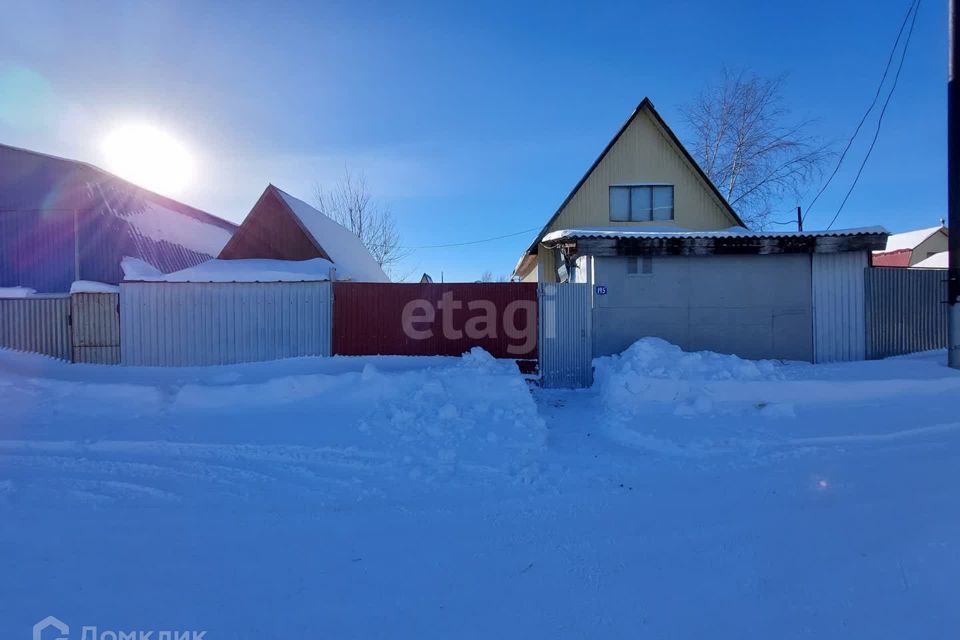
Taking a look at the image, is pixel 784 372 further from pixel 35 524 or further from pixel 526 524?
pixel 35 524

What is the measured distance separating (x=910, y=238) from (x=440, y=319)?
3947cm

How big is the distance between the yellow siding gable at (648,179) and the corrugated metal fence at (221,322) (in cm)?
898

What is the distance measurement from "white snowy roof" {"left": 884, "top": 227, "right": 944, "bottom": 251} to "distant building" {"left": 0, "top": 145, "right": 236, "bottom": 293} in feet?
138

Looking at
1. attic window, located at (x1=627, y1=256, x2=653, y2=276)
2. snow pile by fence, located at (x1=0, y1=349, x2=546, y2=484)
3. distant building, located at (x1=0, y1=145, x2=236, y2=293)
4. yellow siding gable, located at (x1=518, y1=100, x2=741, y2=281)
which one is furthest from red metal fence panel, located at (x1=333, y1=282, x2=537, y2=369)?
distant building, located at (x1=0, y1=145, x2=236, y2=293)

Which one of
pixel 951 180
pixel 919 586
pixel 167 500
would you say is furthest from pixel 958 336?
A: pixel 167 500

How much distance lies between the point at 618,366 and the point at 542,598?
18.7ft

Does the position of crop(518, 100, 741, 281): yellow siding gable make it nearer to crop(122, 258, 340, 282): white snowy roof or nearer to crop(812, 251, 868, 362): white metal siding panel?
crop(812, 251, 868, 362): white metal siding panel

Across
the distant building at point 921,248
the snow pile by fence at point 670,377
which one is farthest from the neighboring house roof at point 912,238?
the snow pile by fence at point 670,377

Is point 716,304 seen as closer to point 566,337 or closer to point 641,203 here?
point 566,337

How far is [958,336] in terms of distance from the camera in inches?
314

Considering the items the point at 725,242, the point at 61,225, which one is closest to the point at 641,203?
the point at 725,242

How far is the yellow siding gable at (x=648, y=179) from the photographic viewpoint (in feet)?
48.2

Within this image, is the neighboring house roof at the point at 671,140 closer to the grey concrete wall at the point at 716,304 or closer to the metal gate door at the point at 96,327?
the grey concrete wall at the point at 716,304

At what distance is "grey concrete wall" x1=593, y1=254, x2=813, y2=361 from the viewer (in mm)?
9406
